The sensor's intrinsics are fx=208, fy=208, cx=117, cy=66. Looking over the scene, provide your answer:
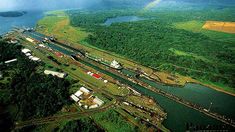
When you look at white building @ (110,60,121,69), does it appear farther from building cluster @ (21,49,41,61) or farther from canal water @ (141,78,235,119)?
building cluster @ (21,49,41,61)

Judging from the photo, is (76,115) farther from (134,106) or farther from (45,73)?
(45,73)

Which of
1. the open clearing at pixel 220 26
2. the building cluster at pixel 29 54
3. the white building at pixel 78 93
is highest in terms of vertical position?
the open clearing at pixel 220 26

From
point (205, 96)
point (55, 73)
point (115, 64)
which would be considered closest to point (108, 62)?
point (115, 64)

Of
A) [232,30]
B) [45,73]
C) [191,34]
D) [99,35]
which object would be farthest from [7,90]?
[232,30]

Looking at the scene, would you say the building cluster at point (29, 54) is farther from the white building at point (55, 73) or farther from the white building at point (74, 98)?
the white building at point (74, 98)

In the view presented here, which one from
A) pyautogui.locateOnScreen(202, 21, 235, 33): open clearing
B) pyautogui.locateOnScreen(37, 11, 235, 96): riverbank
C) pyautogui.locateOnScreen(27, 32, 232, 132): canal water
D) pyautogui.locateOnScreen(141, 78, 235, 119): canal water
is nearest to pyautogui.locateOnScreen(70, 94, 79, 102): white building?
pyautogui.locateOnScreen(27, 32, 232, 132): canal water

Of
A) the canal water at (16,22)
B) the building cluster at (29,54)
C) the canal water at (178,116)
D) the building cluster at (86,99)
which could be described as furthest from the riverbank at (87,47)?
the building cluster at (86,99)

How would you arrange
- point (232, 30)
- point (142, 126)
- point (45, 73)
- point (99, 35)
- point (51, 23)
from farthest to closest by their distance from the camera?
1. point (51, 23)
2. point (232, 30)
3. point (99, 35)
4. point (45, 73)
5. point (142, 126)
